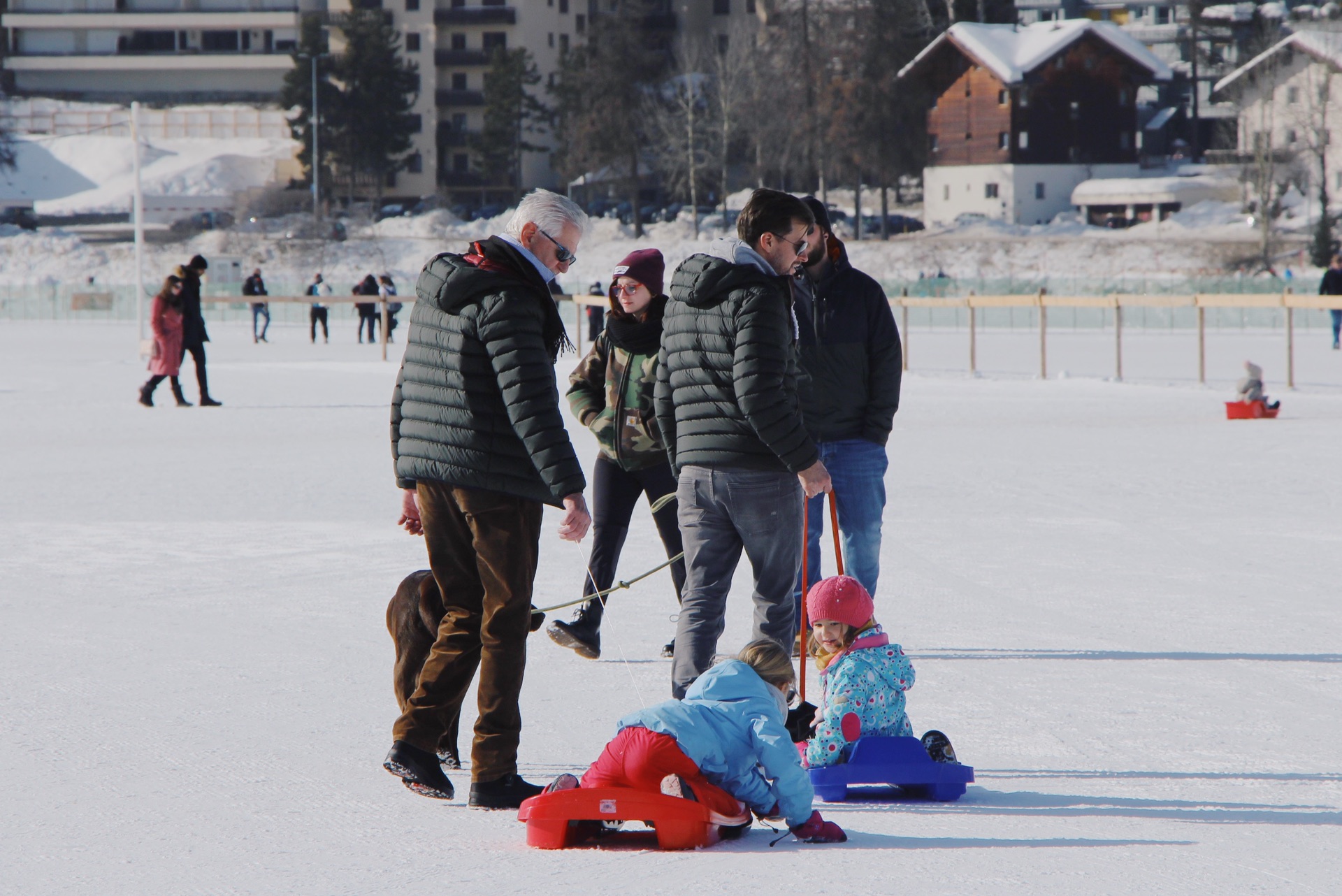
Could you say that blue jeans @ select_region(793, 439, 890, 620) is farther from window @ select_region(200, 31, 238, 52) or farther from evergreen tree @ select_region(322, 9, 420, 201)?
window @ select_region(200, 31, 238, 52)

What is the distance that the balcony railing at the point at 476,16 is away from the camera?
80.7 metres

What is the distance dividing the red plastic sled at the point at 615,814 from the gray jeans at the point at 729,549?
3.02ft

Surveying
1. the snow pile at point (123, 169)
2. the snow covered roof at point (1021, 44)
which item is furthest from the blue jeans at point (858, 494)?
the snow pile at point (123, 169)

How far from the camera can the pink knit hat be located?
165 inches

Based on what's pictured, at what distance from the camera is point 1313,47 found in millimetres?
61906

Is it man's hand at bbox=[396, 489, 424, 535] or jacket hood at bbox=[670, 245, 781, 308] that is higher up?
jacket hood at bbox=[670, 245, 781, 308]

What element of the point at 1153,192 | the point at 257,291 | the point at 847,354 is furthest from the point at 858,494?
the point at 1153,192

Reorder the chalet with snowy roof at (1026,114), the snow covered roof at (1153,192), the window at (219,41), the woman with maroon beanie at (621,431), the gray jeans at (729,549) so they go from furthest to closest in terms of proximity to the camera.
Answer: the window at (219,41) → the chalet with snowy roof at (1026,114) → the snow covered roof at (1153,192) → the woman with maroon beanie at (621,431) → the gray jeans at (729,549)

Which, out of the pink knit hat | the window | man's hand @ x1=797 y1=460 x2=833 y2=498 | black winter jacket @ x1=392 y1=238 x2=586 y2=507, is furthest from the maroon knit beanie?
the window

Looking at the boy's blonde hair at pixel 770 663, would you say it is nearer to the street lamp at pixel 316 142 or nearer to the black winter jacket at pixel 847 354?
the black winter jacket at pixel 847 354

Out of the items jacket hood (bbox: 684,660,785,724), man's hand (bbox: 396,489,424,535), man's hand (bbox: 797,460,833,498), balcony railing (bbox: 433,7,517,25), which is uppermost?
balcony railing (bbox: 433,7,517,25)

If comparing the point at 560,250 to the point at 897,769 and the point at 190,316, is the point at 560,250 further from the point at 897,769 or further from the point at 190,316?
the point at 190,316

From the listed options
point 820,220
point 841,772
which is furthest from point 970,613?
point 841,772

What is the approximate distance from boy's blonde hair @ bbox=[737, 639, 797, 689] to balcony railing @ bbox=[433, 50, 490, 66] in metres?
80.4
